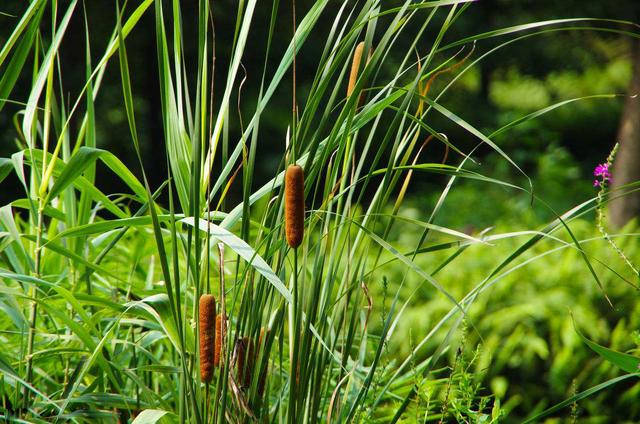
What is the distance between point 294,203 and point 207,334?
223 millimetres

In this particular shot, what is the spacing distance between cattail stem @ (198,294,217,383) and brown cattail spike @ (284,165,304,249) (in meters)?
0.15

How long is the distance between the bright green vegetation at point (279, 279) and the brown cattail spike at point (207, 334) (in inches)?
→ 1.2

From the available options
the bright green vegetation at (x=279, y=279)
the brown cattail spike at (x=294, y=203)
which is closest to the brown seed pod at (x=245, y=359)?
the bright green vegetation at (x=279, y=279)

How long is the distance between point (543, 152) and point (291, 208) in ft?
30.1

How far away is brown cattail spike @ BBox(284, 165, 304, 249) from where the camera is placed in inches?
40.6

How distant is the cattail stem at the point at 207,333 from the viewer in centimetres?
109

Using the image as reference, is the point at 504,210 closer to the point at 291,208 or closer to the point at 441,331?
the point at 441,331

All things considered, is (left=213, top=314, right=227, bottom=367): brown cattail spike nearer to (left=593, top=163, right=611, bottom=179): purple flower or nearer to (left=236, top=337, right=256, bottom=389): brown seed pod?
(left=236, top=337, right=256, bottom=389): brown seed pod

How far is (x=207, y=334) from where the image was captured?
1.10 metres

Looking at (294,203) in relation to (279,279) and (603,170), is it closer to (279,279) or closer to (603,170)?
(279,279)

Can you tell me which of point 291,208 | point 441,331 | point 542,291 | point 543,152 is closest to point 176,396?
point 291,208

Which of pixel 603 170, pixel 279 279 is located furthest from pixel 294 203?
pixel 603 170

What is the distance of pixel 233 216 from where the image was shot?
1332 millimetres

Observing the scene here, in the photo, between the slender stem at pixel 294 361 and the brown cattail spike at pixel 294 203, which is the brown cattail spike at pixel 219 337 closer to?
the slender stem at pixel 294 361
